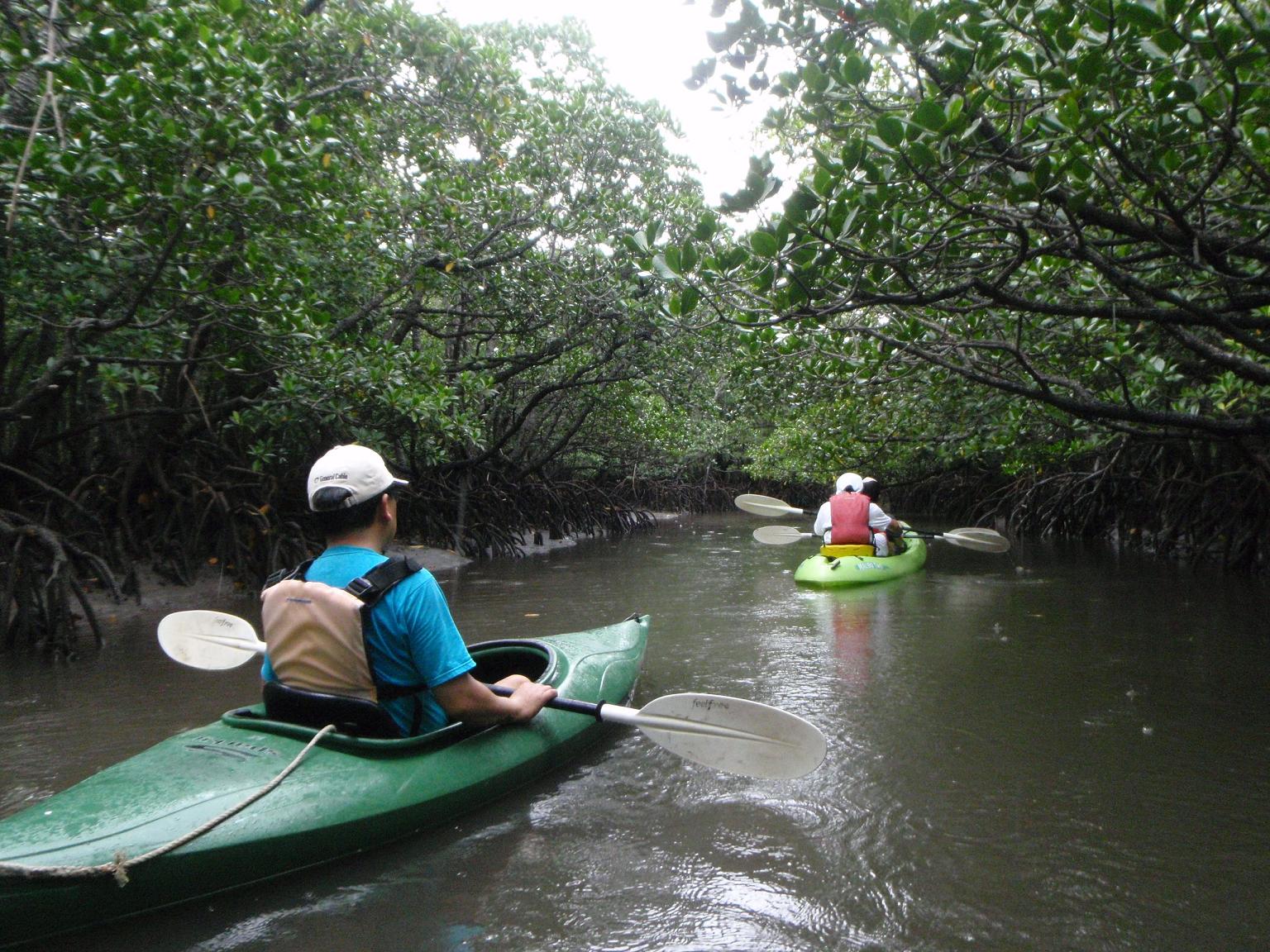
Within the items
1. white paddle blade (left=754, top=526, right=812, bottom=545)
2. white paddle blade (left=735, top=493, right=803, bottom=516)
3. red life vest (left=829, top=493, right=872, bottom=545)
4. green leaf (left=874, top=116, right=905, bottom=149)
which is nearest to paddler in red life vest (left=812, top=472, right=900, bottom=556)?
red life vest (left=829, top=493, right=872, bottom=545)

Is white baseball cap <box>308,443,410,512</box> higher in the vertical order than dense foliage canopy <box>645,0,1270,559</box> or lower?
lower

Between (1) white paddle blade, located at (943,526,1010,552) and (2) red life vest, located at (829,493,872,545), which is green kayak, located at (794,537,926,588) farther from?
(1) white paddle blade, located at (943,526,1010,552)

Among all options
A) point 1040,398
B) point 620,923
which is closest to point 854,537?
point 1040,398

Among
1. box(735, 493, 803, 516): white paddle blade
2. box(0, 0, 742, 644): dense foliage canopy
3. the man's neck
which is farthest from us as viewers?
box(735, 493, 803, 516): white paddle blade

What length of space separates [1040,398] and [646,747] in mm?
2472

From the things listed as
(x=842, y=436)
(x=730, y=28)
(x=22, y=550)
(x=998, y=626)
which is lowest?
(x=998, y=626)

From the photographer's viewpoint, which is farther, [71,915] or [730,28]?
[730,28]

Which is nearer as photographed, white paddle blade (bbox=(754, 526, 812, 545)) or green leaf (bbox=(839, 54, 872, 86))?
green leaf (bbox=(839, 54, 872, 86))

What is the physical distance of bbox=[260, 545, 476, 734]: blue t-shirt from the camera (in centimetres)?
263

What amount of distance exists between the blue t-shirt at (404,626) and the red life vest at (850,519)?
6.32m

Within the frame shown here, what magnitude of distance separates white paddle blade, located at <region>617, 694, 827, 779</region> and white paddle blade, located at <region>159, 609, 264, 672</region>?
5.25 ft

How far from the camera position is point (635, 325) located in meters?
10.4

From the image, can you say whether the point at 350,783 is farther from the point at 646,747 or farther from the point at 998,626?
the point at 998,626

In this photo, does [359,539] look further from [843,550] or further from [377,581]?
[843,550]
